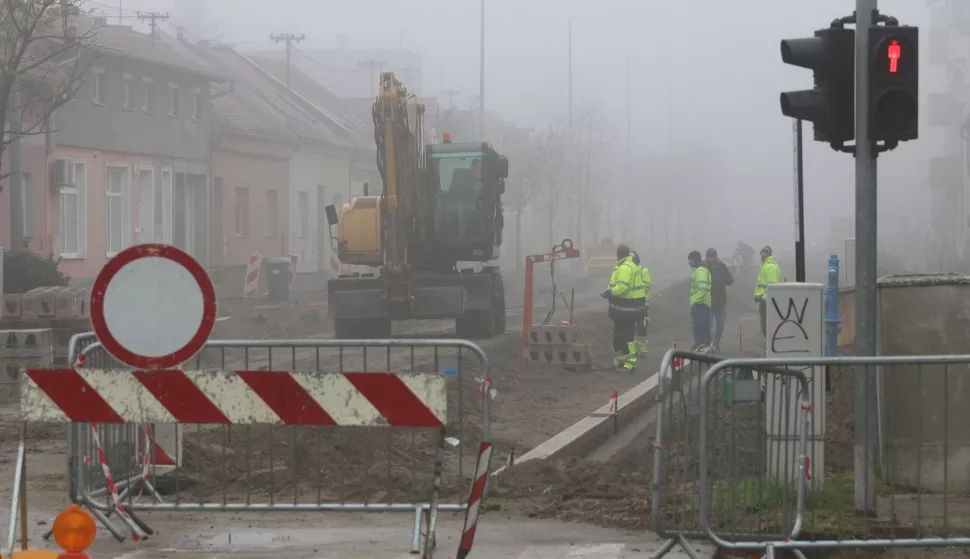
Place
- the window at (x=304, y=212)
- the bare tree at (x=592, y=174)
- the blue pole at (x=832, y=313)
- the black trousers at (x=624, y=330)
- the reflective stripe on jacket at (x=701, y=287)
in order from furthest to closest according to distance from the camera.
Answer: the bare tree at (x=592, y=174) < the window at (x=304, y=212) < the reflective stripe on jacket at (x=701, y=287) < the black trousers at (x=624, y=330) < the blue pole at (x=832, y=313)

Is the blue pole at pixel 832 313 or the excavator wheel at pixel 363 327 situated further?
the excavator wheel at pixel 363 327

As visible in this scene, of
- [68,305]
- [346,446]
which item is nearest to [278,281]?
[68,305]

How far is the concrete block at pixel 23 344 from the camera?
16.7 meters

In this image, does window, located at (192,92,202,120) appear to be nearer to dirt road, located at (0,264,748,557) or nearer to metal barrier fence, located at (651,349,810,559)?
dirt road, located at (0,264,748,557)

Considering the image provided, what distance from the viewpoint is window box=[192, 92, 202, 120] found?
149 ft

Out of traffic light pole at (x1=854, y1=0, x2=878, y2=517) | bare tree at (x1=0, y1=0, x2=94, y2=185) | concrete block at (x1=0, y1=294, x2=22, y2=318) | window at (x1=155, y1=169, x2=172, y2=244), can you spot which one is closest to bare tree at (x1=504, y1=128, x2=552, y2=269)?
window at (x1=155, y1=169, x2=172, y2=244)

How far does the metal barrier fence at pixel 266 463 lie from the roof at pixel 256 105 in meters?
37.6

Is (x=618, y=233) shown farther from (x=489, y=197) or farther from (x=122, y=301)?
(x=122, y=301)

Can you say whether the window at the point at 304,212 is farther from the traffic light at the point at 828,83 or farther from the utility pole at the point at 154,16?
the traffic light at the point at 828,83

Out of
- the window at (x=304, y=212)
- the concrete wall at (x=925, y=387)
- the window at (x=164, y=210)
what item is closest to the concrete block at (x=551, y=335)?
the concrete wall at (x=925, y=387)

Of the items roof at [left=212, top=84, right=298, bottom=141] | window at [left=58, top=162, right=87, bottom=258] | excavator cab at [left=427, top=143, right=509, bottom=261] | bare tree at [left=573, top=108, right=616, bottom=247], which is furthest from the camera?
bare tree at [left=573, top=108, right=616, bottom=247]

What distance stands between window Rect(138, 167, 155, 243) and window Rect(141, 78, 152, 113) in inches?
67.8

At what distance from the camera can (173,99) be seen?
144ft

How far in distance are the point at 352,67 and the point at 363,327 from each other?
11739 cm
